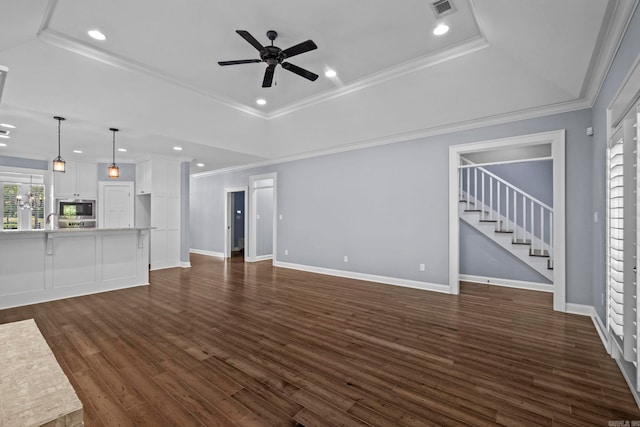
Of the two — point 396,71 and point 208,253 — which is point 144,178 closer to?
point 208,253

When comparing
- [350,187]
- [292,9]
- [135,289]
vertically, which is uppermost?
[292,9]

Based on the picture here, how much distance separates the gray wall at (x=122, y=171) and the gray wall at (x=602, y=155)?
9153mm

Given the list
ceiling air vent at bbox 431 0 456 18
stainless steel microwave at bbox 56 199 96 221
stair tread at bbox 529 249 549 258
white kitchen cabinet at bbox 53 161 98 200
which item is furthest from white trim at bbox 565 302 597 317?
white kitchen cabinet at bbox 53 161 98 200

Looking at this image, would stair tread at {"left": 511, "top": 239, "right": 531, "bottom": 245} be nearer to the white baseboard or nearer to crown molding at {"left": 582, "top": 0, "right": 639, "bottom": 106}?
the white baseboard

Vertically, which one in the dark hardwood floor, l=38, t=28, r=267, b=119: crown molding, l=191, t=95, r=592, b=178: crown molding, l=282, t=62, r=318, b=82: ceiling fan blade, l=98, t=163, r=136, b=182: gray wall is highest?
l=38, t=28, r=267, b=119: crown molding

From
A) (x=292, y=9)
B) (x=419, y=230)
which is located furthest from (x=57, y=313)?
(x=419, y=230)

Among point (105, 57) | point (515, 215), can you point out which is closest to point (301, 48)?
point (105, 57)

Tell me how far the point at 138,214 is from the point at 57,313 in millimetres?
4250

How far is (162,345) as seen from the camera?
2.99m

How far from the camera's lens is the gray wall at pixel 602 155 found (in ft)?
7.34

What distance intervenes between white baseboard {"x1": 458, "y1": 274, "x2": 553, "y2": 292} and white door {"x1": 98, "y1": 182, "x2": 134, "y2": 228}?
828 cm

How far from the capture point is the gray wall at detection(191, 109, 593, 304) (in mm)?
3939

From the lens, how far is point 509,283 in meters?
5.55

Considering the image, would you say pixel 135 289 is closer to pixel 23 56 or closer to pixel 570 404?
pixel 23 56
